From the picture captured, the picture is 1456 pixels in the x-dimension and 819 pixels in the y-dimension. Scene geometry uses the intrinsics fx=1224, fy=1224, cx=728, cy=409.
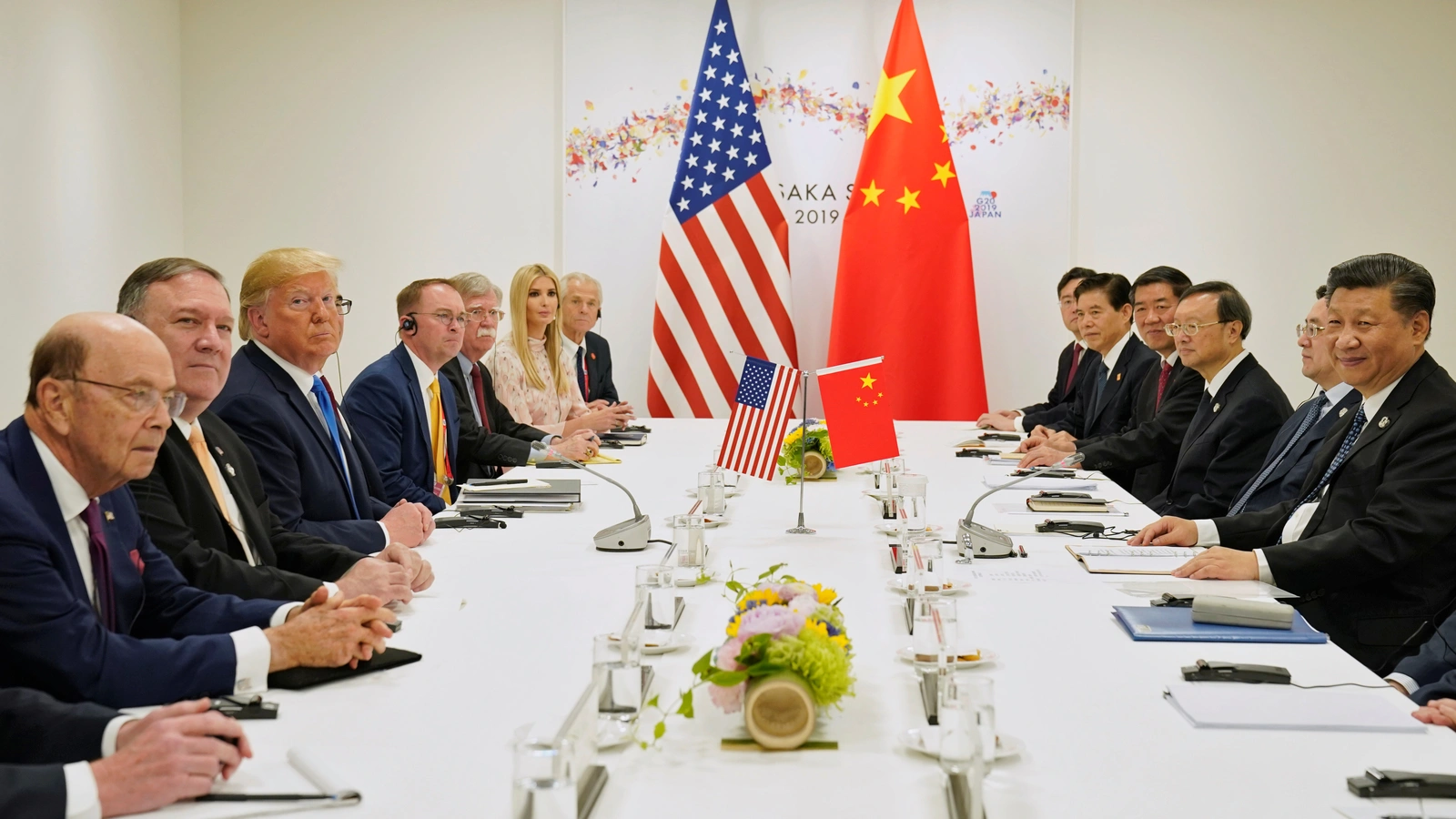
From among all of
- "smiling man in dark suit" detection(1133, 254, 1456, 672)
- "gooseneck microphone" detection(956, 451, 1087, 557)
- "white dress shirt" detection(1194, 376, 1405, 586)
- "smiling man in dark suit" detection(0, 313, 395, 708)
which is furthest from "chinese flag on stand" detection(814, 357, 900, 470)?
"smiling man in dark suit" detection(0, 313, 395, 708)

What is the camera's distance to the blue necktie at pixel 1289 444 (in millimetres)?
Result: 3812

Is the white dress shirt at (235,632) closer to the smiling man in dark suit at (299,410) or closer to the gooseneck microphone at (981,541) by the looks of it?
the smiling man in dark suit at (299,410)

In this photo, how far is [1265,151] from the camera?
24.3ft

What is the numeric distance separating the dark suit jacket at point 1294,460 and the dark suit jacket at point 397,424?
108 inches

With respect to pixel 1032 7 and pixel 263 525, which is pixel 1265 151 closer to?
pixel 1032 7

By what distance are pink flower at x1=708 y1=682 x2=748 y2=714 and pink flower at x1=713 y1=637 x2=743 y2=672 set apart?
0.08ft

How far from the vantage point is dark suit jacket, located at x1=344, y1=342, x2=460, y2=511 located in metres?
4.33

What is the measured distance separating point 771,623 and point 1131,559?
5.19 ft

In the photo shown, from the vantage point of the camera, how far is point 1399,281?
3096 millimetres

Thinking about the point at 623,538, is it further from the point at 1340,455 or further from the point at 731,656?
the point at 1340,455

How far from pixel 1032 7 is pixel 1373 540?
5322mm

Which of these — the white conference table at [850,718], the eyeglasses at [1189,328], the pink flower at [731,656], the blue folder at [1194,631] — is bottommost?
the white conference table at [850,718]

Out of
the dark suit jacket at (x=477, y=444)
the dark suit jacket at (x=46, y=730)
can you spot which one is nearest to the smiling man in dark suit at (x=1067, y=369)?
the dark suit jacket at (x=477, y=444)

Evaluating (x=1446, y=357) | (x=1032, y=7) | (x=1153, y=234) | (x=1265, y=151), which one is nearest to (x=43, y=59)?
(x=1032, y=7)
